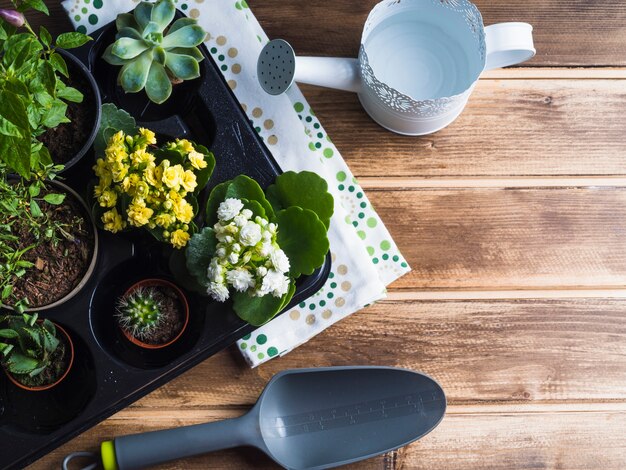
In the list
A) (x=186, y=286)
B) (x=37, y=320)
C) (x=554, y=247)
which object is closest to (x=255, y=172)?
(x=186, y=286)

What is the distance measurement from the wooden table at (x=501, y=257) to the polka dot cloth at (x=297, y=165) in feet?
0.10

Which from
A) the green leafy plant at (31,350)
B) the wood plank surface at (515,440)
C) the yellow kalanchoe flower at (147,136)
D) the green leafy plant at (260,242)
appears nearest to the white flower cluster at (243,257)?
the green leafy plant at (260,242)

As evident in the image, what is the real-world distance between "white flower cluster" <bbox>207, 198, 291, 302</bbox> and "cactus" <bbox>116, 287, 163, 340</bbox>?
0.13 m

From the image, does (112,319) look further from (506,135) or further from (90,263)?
(506,135)

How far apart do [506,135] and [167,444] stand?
65 centimetres

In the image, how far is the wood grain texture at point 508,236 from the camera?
0.99 metres

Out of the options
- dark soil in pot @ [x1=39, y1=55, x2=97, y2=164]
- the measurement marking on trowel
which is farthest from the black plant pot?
the measurement marking on trowel

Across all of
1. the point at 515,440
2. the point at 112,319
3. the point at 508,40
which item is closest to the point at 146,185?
the point at 112,319

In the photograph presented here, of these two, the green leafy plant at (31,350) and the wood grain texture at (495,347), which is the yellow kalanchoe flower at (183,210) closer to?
the green leafy plant at (31,350)

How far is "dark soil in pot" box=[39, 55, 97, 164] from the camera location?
31.2 inches

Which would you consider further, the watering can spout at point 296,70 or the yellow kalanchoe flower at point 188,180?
the watering can spout at point 296,70

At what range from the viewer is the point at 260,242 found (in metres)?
0.72

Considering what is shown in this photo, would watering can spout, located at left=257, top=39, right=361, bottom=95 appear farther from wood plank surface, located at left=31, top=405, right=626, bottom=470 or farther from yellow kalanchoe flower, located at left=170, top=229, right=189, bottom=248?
wood plank surface, located at left=31, top=405, right=626, bottom=470

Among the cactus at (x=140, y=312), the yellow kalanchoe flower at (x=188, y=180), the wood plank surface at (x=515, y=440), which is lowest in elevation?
the wood plank surface at (x=515, y=440)
